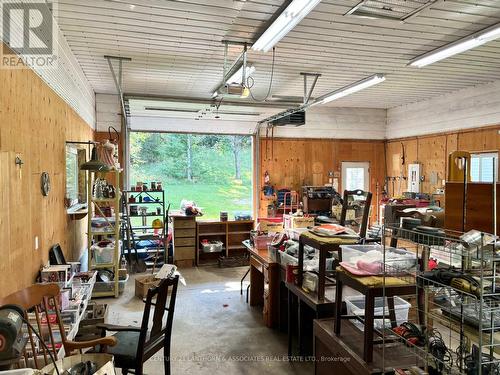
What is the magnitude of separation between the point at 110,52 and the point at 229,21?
1.87 metres

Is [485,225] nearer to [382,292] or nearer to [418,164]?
[382,292]

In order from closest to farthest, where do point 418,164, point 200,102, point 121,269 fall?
1. point 121,269
2. point 200,102
3. point 418,164

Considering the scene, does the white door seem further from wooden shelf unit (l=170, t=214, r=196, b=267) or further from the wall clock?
the wall clock

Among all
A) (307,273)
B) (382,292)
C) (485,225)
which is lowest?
(307,273)

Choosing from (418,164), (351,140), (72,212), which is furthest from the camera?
(351,140)

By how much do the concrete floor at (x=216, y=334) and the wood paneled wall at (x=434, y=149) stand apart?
4.09 meters

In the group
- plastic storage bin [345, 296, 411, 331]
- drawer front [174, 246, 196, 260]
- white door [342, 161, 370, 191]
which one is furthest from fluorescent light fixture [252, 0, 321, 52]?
white door [342, 161, 370, 191]

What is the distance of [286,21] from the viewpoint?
319cm

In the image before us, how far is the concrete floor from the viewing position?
10.5 feet

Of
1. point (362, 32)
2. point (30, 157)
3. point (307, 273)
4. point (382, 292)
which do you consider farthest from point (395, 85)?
point (30, 157)

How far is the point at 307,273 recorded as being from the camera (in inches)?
125

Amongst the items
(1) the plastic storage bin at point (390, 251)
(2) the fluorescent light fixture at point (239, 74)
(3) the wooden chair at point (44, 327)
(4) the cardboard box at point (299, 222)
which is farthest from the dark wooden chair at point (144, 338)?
(4) the cardboard box at point (299, 222)

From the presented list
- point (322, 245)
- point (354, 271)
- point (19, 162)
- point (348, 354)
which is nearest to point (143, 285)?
point (19, 162)

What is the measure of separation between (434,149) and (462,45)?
11.6 ft
